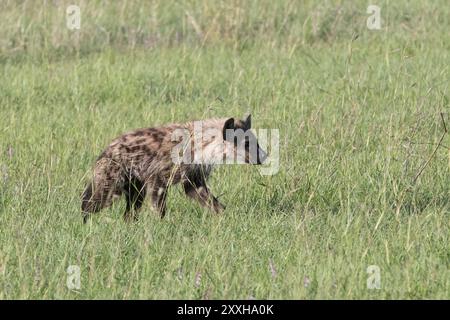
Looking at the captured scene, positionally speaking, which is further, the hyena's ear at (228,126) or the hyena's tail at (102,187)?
the hyena's ear at (228,126)

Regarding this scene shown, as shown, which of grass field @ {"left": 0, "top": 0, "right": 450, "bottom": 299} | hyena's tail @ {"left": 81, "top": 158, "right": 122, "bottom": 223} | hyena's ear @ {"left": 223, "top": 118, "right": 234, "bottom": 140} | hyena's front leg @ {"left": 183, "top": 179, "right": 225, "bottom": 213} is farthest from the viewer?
hyena's ear @ {"left": 223, "top": 118, "right": 234, "bottom": 140}

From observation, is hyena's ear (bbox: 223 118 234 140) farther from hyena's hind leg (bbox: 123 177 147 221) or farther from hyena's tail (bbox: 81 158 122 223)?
hyena's tail (bbox: 81 158 122 223)

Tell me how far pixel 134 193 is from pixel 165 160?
0.31 m

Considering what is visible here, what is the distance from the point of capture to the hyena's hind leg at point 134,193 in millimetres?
7297

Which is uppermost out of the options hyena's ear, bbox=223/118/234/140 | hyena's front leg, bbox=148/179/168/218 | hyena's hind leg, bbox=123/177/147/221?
hyena's ear, bbox=223/118/234/140

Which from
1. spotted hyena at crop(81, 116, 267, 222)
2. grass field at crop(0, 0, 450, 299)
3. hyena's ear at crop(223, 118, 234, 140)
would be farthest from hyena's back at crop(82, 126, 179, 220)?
hyena's ear at crop(223, 118, 234, 140)

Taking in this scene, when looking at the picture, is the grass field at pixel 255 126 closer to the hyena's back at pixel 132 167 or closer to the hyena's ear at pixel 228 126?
the hyena's back at pixel 132 167

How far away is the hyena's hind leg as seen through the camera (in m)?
7.30

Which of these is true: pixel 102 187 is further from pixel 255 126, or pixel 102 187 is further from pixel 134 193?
pixel 255 126

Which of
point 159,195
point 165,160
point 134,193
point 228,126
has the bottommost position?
point 134,193

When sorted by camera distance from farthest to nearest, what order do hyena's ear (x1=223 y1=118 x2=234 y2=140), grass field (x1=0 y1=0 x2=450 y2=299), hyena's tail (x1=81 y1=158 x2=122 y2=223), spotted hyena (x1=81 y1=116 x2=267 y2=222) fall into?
1. hyena's ear (x1=223 y1=118 x2=234 y2=140)
2. spotted hyena (x1=81 y1=116 x2=267 y2=222)
3. hyena's tail (x1=81 y1=158 x2=122 y2=223)
4. grass field (x1=0 y1=0 x2=450 y2=299)

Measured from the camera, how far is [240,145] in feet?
25.3

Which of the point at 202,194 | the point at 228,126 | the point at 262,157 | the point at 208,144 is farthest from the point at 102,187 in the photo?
the point at 262,157

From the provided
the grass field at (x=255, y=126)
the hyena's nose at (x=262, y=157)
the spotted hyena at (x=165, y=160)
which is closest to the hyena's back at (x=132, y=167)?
the spotted hyena at (x=165, y=160)
